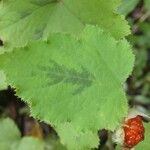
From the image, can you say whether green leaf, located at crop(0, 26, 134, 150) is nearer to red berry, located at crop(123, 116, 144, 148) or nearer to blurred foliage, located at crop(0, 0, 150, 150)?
red berry, located at crop(123, 116, 144, 148)

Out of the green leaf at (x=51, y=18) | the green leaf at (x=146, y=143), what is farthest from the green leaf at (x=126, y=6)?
A: the green leaf at (x=146, y=143)

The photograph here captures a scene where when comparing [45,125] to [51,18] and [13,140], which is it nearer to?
[13,140]

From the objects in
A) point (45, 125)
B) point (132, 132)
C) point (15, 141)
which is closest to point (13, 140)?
point (15, 141)

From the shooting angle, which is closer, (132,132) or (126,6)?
(132,132)

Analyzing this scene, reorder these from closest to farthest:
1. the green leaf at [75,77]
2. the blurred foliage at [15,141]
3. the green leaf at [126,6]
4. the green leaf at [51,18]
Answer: the green leaf at [75,77], the green leaf at [51,18], the green leaf at [126,6], the blurred foliage at [15,141]

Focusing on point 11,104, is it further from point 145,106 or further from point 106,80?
point 106,80

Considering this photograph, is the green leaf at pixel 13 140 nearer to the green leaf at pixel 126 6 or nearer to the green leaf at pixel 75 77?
the green leaf at pixel 126 6
